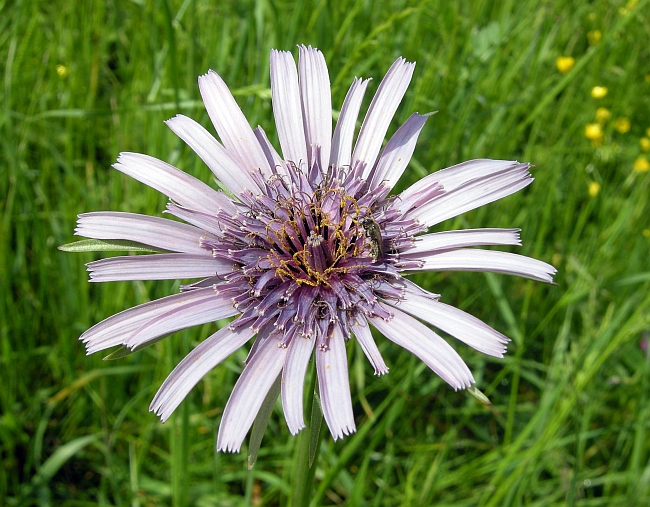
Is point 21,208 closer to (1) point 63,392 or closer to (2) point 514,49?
(1) point 63,392

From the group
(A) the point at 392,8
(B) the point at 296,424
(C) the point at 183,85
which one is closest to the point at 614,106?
(A) the point at 392,8

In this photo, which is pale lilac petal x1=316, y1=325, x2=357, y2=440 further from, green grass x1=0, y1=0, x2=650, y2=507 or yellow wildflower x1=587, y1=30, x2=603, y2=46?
yellow wildflower x1=587, y1=30, x2=603, y2=46

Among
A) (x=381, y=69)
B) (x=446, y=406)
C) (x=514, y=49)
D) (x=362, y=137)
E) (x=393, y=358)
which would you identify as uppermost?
(x=514, y=49)

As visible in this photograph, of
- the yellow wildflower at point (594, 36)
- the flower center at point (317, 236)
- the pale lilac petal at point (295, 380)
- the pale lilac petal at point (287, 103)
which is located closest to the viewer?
the pale lilac petal at point (295, 380)

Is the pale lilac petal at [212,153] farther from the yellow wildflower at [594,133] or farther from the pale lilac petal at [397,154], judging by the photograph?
the yellow wildflower at [594,133]

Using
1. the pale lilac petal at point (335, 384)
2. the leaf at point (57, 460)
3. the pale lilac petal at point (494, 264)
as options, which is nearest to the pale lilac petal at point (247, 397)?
the pale lilac petal at point (335, 384)

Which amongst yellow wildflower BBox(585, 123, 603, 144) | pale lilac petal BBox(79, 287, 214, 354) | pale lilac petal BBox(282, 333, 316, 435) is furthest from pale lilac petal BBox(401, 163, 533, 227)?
yellow wildflower BBox(585, 123, 603, 144)

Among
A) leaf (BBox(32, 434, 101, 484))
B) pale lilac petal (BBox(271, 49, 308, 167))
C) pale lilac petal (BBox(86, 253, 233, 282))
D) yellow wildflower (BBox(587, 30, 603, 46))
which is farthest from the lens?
yellow wildflower (BBox(587, 30, 603, 46))

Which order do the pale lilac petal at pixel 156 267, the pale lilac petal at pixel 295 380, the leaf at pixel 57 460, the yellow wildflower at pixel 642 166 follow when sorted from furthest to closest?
the yellow wildflower at pixel 642 166 < the leaf at pixel 57 460 < the pale lilac petal at pixel 156 267 < the pale lilac petal at pixel 295 380
